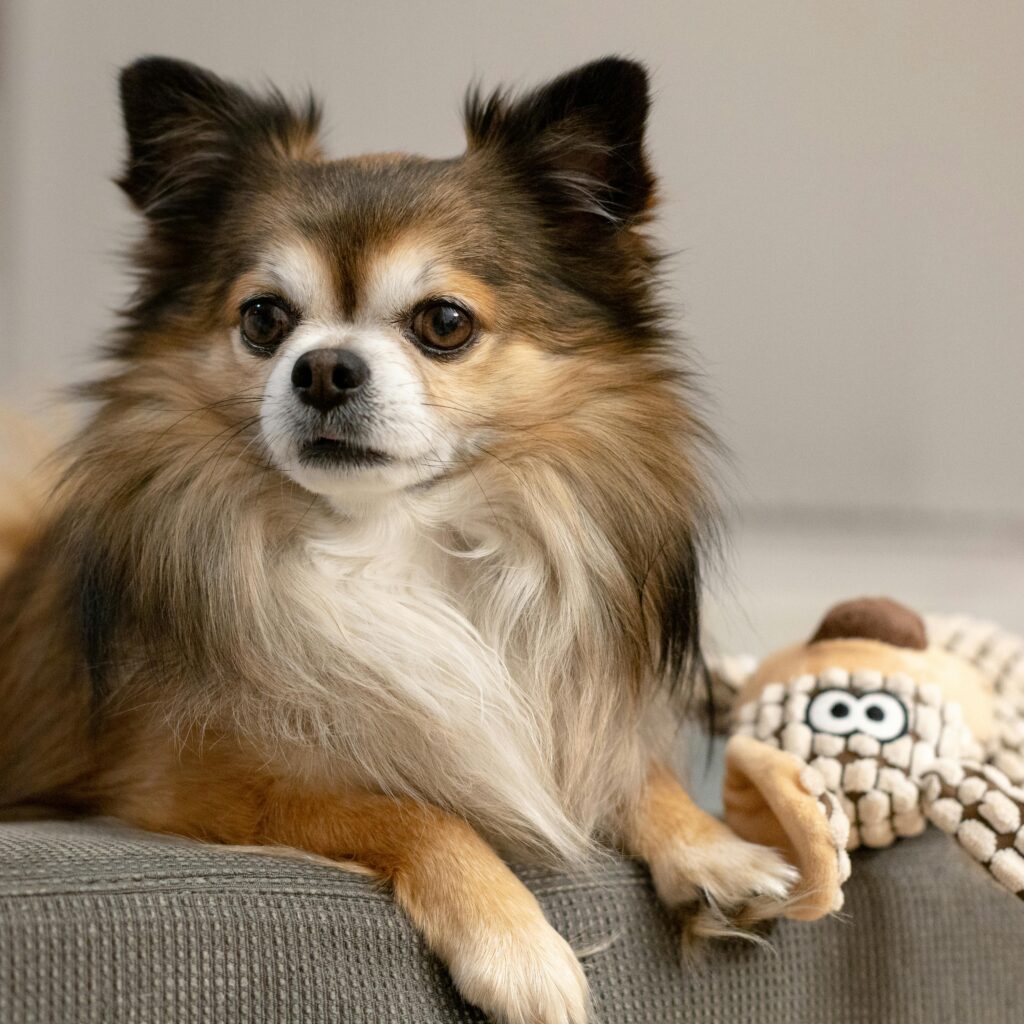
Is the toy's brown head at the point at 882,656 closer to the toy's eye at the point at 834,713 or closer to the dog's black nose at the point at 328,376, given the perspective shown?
the toy's eye at the point at 834,713

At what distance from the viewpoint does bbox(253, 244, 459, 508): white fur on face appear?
134cm

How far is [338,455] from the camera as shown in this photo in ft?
4.45

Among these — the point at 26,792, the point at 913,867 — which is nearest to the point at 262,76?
the point at 26,792

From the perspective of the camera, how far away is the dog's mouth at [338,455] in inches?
53.1

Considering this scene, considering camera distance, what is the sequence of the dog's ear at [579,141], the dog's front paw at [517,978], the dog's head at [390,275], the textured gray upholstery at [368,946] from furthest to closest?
1. the dog's ear at [579,141]
2. the dog's head at [390,275]
3. the dog's front paw at [517,978]
4. the textured gray upholstery at [368,946]

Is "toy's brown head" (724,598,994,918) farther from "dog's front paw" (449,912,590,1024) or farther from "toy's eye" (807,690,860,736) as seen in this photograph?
"dog's front paw" (449,912,590,1024)

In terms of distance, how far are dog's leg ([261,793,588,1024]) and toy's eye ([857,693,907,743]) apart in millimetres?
483

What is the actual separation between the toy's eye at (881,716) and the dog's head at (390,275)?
49cm

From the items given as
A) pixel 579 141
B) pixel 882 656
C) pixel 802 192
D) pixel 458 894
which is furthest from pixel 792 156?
pixel 458 894

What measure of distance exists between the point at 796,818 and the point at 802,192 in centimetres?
217

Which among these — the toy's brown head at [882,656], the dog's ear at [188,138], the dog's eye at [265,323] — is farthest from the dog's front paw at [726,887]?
the dog's ear at [188,138]

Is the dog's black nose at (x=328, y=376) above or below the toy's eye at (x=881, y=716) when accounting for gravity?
above

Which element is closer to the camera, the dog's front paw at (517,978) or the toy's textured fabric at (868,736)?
the dog's front paw at (517,978)

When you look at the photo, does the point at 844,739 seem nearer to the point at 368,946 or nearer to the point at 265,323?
the point at 368,946
